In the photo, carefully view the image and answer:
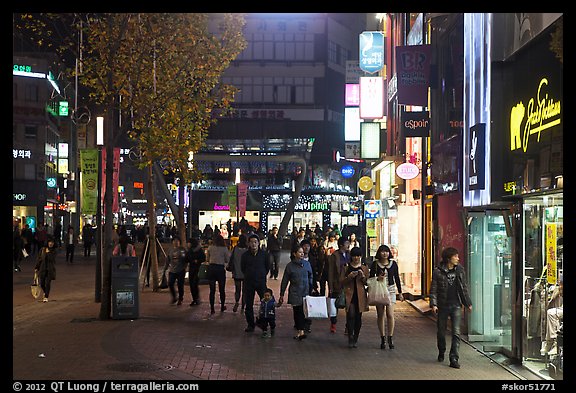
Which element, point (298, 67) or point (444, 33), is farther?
point (298, 67)

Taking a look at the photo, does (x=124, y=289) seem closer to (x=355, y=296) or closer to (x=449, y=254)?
(x=355, y=296)

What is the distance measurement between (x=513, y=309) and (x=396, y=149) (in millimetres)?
16512

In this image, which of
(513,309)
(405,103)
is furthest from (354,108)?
(513,309)

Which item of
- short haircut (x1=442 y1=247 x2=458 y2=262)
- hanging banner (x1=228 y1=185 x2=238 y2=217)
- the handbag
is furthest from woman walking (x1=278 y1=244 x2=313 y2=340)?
hanging banner (x1=228 y1=185 x2=238 y2=217)

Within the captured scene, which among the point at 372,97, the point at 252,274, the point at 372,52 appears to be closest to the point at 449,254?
the point at 252,274

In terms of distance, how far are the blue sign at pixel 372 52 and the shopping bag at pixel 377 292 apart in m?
17.7

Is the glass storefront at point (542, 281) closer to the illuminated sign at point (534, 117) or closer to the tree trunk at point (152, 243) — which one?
the illuminated sign at point (534, 117)

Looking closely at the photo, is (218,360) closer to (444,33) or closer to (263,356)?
(263,356)

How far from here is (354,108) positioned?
3503 cm

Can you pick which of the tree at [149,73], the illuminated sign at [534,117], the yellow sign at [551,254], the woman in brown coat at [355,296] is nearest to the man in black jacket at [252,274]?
the woman in brown coat at [355,296]

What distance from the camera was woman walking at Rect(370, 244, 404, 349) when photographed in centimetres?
1445

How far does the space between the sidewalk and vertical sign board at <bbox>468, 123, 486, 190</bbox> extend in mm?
2885

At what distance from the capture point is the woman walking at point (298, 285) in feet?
51.0

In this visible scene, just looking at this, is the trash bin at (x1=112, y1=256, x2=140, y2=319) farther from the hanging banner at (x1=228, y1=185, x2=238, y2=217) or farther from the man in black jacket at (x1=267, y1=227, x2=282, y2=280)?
the hanging banner at (x1=228, y1=185, x2=238, y2=217)
